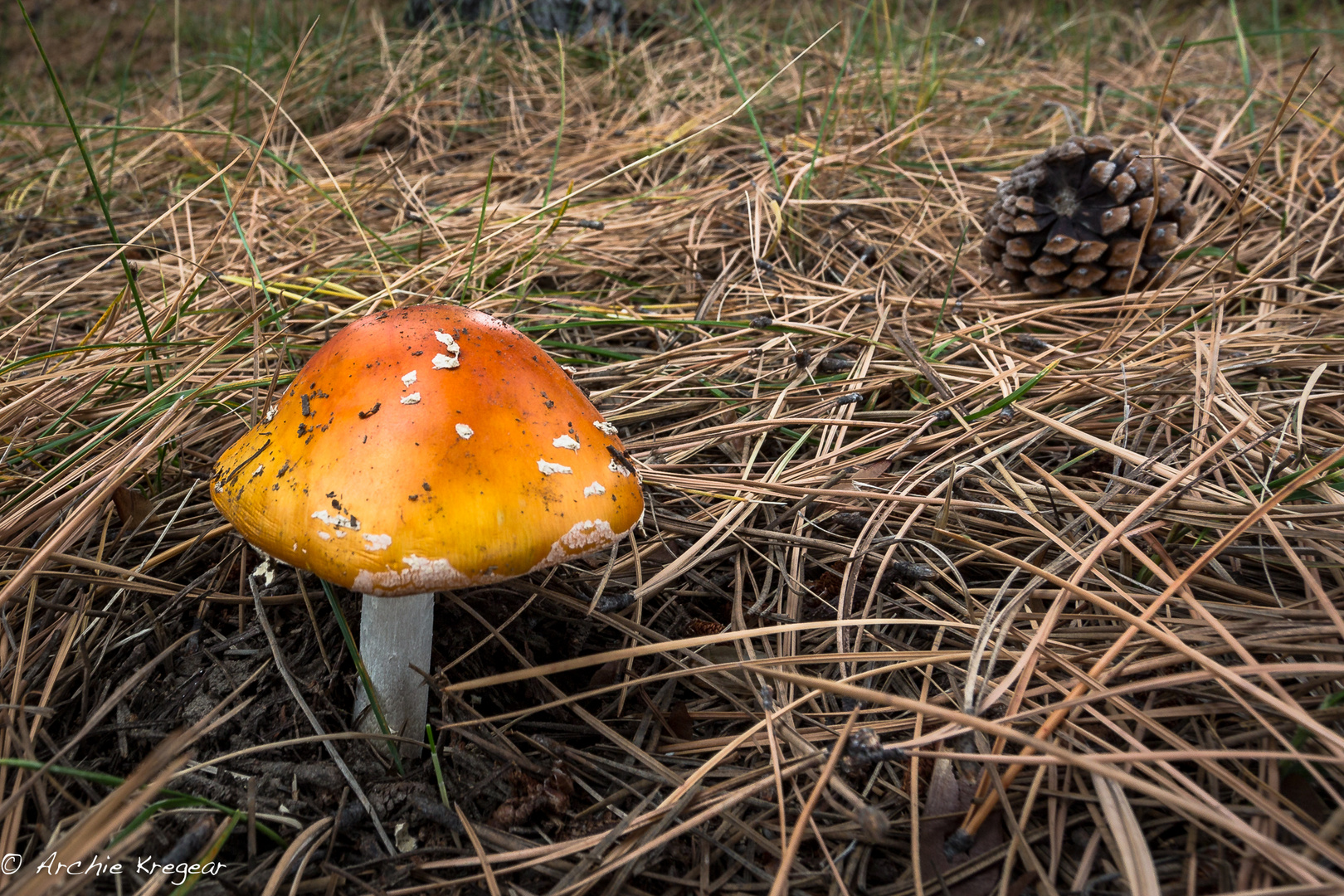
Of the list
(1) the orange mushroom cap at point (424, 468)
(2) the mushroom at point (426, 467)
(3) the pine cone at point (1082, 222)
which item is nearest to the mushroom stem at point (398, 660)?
(2) the mushroom at point (426, 467)

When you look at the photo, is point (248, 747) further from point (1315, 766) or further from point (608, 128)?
point (608, 128)

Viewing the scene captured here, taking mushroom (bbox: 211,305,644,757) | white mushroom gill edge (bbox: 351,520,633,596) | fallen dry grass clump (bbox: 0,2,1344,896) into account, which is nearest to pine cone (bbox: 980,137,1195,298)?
fallen dry grass clump (bbox: 0,2,1344,896)

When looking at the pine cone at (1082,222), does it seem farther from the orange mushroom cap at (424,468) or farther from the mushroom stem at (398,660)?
the mushroom stem at (398,660)

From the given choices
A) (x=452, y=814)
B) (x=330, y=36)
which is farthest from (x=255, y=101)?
(x=452, y=814)

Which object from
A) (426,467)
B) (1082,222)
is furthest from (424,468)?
(1082,222)

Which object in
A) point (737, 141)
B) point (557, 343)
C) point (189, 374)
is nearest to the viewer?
point (189, 374)

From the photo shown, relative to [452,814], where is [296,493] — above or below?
above

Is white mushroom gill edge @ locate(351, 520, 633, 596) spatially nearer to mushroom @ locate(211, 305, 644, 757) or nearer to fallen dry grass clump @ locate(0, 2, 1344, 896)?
mushroom @ locate(211, 305, 644, 757)
